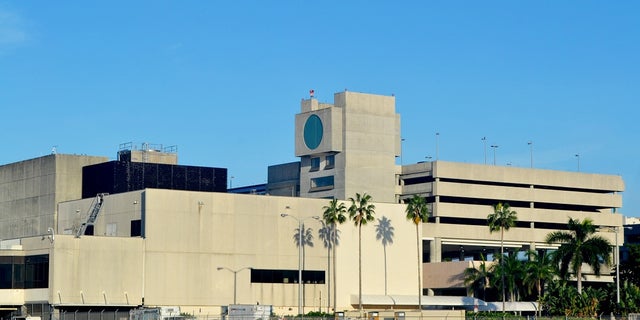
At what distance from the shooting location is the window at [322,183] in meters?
175

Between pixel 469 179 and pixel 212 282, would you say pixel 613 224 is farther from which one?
pixel 212 282

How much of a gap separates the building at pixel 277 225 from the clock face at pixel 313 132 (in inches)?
12.0

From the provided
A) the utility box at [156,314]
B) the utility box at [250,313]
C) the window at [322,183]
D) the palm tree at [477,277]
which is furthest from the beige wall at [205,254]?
the utility box at [250,313]

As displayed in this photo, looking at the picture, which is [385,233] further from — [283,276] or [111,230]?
[111,230]

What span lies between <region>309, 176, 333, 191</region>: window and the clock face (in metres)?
5.01

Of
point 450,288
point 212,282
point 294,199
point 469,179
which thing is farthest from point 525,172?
point 212,282

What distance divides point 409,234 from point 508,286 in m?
15.4

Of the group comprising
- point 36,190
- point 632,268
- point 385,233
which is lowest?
point 632,268

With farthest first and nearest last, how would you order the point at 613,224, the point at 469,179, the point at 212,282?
1. the point at 613,224
2. the point at 469,179
3. the point at 212,282

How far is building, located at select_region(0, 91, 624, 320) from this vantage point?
5399 inches

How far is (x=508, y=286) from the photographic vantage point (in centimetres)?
15625

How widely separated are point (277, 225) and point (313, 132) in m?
29.5

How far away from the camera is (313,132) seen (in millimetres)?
176625

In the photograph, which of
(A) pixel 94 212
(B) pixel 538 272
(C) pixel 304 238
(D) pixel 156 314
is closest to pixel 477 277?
(B) pixel 538 272
